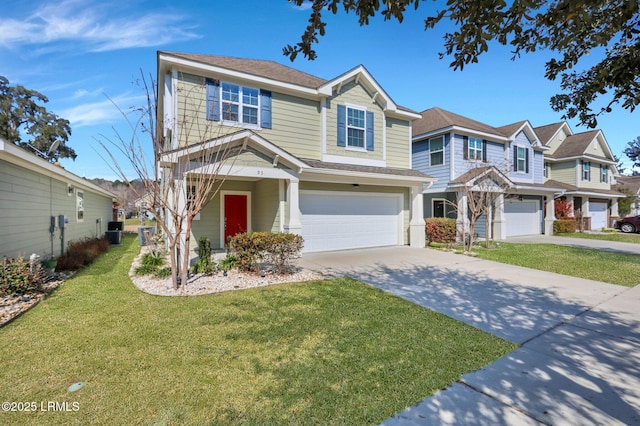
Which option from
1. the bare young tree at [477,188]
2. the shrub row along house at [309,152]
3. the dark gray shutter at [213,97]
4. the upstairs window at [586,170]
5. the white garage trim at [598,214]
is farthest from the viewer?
the white garage trim at [598,214]

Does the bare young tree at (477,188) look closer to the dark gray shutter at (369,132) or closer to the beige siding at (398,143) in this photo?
the beige siding at (398,143)

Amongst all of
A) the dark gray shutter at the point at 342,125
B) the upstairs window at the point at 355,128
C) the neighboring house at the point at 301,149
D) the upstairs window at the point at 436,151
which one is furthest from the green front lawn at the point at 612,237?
the dark gray shutter at the point at 342,125

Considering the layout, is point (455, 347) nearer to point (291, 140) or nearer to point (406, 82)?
point (291, 140)

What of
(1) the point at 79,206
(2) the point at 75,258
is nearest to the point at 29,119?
(1) the point at 79,206

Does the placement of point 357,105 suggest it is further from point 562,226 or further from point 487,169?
point 562,226

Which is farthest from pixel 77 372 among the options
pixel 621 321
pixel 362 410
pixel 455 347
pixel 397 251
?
pixel 397 251

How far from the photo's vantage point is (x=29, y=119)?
105 feet

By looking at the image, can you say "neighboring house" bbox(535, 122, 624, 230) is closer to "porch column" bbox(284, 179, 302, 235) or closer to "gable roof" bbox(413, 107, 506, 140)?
"gable roof" bbox(413, 107, 506, 140)

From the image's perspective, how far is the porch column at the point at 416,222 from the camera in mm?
13227

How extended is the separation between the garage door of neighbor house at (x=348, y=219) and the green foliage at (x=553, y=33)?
8245mm

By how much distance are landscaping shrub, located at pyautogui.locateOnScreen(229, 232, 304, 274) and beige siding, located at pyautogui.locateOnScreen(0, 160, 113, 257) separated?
5.06 m

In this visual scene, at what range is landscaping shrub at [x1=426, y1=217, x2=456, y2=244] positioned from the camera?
46.0 feet

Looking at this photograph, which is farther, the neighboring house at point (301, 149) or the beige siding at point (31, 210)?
the neighboring house at point (301, 149)

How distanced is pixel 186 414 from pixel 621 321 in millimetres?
6385
